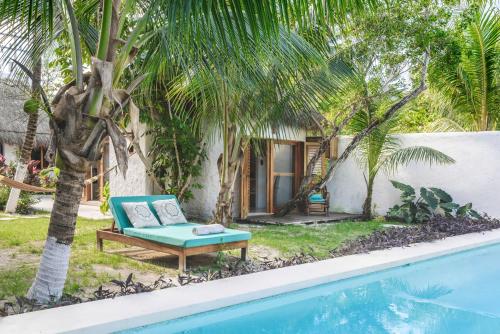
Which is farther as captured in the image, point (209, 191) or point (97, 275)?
point (209, 191)

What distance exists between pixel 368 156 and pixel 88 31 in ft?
26.7

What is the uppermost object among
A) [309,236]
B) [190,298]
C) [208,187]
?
[208,187]

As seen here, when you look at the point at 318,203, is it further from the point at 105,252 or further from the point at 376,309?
the point at 376,309

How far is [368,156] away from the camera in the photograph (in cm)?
1264

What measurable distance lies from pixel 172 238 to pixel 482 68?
11.0 meters

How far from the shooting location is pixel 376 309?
18.4ft

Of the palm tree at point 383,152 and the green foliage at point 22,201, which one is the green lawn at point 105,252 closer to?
the green foliage at point 22,201

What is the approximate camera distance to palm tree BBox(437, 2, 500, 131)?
13250mm

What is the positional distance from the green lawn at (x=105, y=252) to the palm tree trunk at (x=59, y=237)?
0.51 metres

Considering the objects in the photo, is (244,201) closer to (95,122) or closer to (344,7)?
→ (95,122)

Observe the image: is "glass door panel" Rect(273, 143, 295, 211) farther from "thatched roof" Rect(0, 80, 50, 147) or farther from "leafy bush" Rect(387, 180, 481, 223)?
"thatched roof" Rect(0, 80, 50, 147)

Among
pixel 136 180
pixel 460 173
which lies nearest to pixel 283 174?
pixel 136 180

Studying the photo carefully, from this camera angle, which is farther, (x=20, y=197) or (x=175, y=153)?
(x=20, y=197)

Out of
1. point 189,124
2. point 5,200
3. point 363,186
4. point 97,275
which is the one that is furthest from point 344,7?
point 5,200
